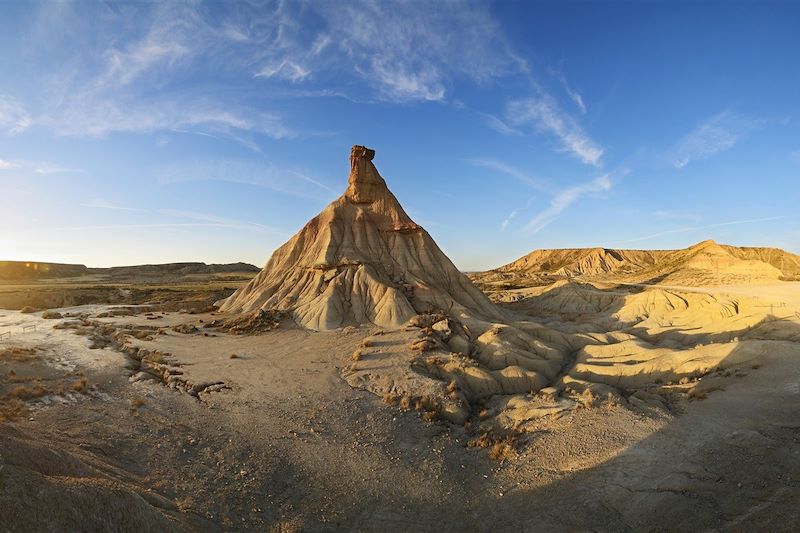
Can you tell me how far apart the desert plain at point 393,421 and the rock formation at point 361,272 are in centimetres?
34

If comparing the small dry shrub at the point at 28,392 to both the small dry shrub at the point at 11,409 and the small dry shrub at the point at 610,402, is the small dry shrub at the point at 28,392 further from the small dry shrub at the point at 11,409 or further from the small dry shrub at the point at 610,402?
the small dry shrub at the point at 610,402

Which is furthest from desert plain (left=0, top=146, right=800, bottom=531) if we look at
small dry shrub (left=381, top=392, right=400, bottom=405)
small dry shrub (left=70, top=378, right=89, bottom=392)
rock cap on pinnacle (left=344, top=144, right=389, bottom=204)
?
rock cap on pinnacle (left=344, top=144, right=389, bottom=204)

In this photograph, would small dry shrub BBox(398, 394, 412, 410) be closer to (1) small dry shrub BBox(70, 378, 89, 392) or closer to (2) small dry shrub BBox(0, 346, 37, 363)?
(1) small dry shrub BBox(70, 378, 89, 392)

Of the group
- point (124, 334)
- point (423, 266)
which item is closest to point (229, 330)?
point (124, 334)

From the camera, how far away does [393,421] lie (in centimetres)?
1483

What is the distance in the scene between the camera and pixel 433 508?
1033 centimetres

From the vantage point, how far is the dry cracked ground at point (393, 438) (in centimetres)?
860

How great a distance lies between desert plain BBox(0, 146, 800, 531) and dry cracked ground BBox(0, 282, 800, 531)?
0.07 metres

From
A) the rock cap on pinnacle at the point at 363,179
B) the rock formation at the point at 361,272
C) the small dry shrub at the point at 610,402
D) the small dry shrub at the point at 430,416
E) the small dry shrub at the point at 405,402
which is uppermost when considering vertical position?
the rock cap on pinnacle at the point at 363,179

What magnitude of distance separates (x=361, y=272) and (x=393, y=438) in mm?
21083

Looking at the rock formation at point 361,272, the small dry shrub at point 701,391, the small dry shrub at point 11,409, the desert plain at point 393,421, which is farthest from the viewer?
the rock formation at point 361,272

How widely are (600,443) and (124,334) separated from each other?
3069cm

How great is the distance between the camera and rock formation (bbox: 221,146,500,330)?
3072 centimetres

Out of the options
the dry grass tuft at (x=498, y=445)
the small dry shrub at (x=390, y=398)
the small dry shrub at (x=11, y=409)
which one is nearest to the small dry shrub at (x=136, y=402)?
the small dry shrub at (x=11, y=409)
